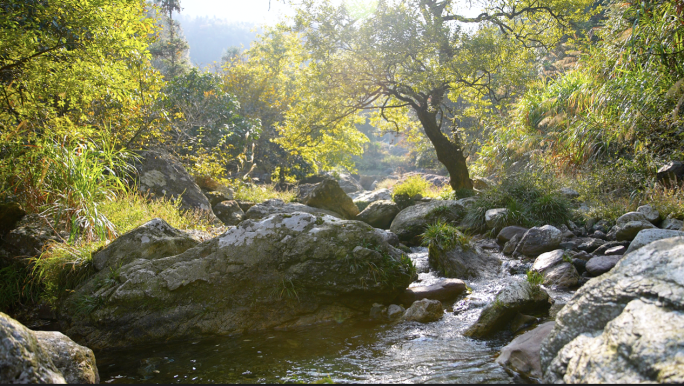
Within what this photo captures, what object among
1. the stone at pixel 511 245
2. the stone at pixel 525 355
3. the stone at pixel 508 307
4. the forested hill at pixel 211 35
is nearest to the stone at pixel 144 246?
the stone at pixel 508 307

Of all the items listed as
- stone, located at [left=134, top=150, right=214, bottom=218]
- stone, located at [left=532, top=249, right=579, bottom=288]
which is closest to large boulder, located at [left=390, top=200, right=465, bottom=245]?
stone, located at [left=532, top=249, right=579, bottom=288]

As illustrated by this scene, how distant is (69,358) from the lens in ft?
8.82

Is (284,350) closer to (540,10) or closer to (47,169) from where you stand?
(47,169)

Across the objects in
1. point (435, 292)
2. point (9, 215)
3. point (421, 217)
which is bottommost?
point (435, 292)

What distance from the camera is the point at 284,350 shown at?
3.65 m

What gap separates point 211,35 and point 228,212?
123 metres

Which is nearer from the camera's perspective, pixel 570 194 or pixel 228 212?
pixel 570 194

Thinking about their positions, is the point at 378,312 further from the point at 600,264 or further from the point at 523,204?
the point at 523,204

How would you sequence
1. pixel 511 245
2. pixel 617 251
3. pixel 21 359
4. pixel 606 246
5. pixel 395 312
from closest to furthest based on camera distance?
pixel 21 359, pixel 395 312, pixel 617 251, pixel 606 246, pixel 511 245

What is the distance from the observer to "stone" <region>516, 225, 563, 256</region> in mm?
6480

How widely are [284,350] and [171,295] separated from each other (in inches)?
59.0

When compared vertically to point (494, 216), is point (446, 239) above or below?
below

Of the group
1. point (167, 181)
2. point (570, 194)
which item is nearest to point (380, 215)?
point (570, 194)

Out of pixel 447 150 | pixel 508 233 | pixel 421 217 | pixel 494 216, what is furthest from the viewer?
pixel 447 150
